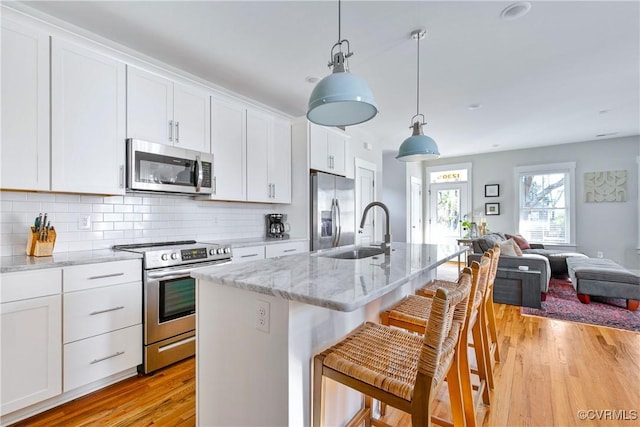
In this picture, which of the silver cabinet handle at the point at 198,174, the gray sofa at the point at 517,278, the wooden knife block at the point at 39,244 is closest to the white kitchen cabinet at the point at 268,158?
the silver cabinet handle at the point at 198,174

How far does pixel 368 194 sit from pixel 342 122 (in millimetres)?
3352

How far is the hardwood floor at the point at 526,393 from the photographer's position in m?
1.78

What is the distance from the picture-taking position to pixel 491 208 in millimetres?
7125

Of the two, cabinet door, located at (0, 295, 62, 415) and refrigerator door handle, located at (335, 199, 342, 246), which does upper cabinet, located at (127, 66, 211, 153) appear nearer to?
Answer: cabinet door, located at (0, 295, 62, 415)

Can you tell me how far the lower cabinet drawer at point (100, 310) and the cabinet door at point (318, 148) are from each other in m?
2.44

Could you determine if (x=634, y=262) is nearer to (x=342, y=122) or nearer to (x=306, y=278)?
(x=342, y=122)

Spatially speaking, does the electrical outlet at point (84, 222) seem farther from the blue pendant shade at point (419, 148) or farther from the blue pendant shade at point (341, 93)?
the blue pendant shade at point (419, 148)

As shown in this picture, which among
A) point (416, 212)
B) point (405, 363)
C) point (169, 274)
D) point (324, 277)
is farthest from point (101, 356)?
point (416, 212)

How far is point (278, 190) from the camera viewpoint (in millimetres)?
3771

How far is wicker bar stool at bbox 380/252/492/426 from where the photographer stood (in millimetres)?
1448

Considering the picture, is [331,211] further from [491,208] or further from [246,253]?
[491,208]

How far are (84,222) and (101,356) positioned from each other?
42.1 inches


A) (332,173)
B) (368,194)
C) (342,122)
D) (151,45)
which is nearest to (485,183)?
(368,194)

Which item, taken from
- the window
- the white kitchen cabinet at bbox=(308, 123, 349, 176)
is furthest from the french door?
the white kitchen cabinet at bbox=(308, 123, 349, 176)
